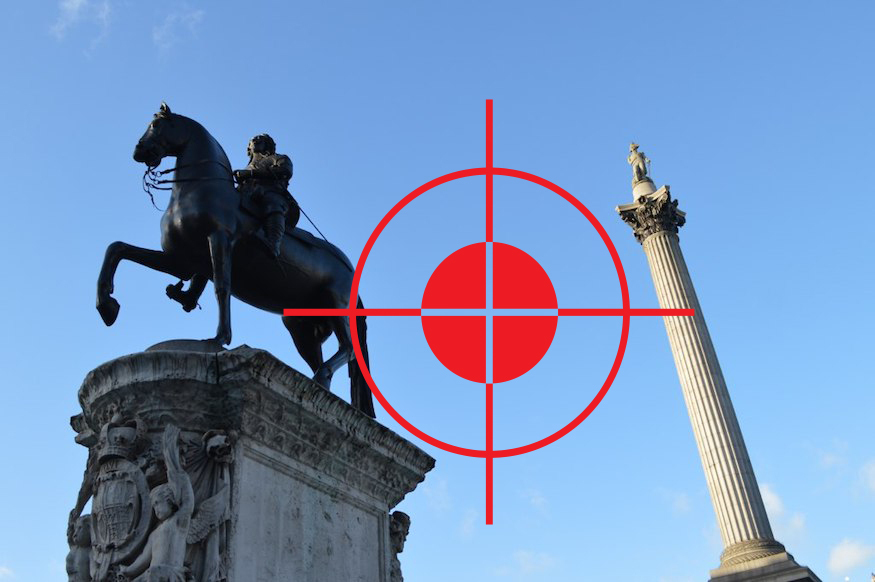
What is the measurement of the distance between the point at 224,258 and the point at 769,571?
19683mm

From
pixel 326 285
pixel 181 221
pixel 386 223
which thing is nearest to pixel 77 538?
pixel 181 221

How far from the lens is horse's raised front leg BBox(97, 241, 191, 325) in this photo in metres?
6.45

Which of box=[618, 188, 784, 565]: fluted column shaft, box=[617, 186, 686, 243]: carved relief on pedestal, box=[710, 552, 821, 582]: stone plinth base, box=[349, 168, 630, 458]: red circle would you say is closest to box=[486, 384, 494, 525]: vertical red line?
box=[349, 168, 630, 458]: red circle

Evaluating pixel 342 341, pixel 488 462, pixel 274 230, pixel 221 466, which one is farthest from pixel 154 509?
pixel 342 341

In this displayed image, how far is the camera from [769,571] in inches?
843

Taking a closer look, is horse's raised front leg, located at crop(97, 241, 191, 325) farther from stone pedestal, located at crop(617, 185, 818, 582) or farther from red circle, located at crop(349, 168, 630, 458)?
stone pedestal, located at crop(617, 185, 818, 582)

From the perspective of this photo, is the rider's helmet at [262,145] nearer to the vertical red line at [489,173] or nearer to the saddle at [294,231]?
the saddle at [294,231]

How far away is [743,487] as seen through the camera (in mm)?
23391

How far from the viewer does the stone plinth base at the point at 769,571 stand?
20984mm

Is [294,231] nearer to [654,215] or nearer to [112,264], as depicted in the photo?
[112,264]

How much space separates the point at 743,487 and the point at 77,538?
70.6ft

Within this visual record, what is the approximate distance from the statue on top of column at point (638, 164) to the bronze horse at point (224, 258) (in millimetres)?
24666

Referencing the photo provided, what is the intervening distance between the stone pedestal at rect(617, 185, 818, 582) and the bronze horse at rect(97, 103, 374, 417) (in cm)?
1800

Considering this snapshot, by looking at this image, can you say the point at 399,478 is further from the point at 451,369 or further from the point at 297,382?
the point at 297,382
